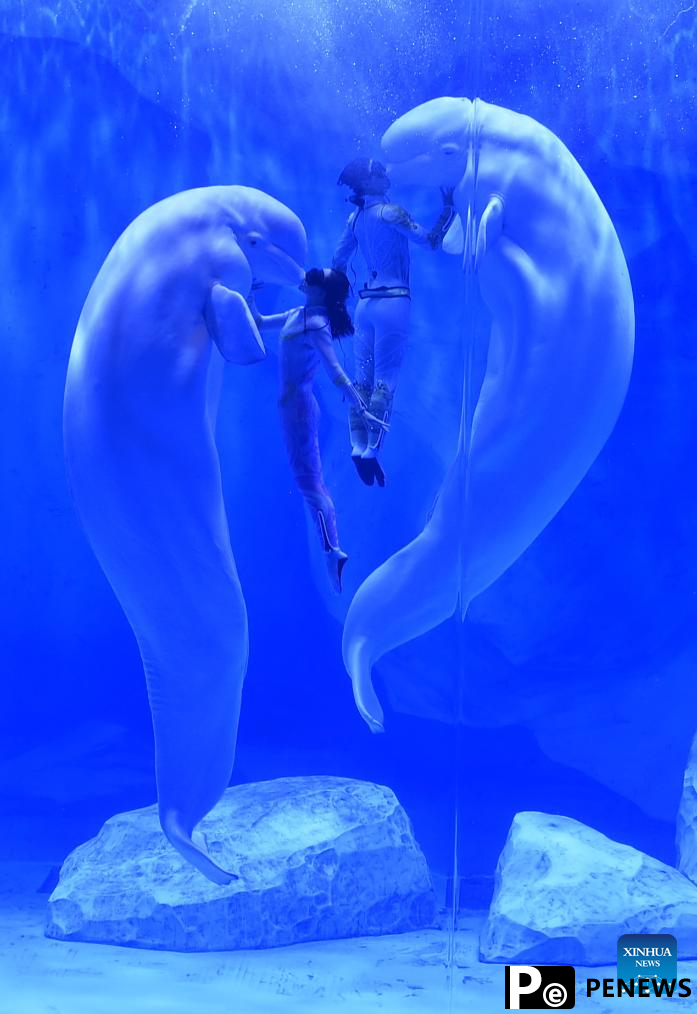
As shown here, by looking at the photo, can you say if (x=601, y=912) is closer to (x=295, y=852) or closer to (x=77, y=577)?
(x=295, y=852)

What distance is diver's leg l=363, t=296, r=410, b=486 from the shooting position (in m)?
4.64

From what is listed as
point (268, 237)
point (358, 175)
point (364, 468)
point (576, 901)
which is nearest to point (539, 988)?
point (576, 901)

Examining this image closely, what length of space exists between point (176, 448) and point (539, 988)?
2947 millimetres

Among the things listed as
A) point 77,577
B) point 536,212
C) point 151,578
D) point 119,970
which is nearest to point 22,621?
point 77,577

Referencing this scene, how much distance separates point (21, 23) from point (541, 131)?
3.52 m

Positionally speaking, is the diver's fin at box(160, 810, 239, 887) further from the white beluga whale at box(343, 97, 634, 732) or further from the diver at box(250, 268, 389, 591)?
the diver at box(250, 268, 389, 591)

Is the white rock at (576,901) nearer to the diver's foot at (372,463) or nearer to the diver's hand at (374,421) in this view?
the diver's foot at (372,463)

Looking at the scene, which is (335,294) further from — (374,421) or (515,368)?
(515,368)

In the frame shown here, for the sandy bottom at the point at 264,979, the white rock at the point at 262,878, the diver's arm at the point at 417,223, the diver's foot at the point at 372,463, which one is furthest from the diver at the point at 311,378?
the white rock at the point at 262,878

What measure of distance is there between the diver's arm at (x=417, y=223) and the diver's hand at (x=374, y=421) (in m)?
0.77

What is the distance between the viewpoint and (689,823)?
6590mm

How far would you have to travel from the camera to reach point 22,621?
7.06 m

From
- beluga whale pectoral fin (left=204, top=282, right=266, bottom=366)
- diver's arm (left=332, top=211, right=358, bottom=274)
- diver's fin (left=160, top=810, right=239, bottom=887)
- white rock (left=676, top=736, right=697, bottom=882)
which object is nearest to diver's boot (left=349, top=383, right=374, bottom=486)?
diver's arm (left=332, top=211, right=358, bottom=274)

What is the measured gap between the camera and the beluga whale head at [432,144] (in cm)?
480
